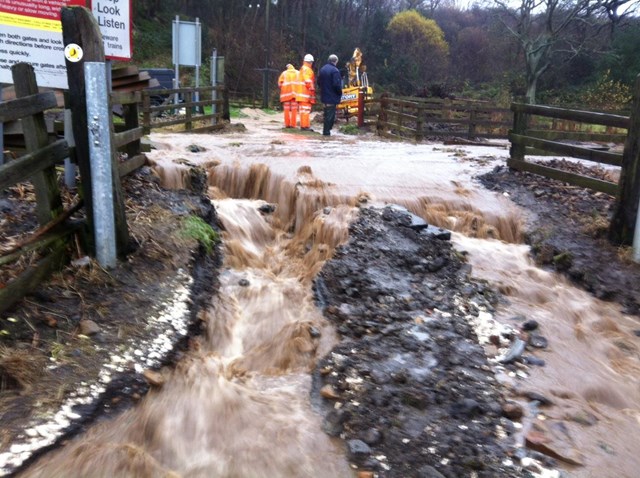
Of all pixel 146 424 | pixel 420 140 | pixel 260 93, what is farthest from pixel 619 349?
pixel 260 93

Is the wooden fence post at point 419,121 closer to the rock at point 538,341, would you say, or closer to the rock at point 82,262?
the rock at point 538,341

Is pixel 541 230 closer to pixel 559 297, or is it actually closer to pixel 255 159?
pixel 559 297

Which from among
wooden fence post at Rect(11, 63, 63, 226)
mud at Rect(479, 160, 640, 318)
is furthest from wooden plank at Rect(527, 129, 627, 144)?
wooden fence post at Rect(11, 63, 63, 226)

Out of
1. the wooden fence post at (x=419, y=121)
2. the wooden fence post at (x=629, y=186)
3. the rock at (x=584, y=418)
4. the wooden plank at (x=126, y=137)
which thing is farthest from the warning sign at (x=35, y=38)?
the wooden fence post at (x=419, y=121)

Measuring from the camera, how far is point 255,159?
9984mm

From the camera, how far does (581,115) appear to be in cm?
804

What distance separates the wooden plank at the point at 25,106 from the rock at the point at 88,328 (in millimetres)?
1450

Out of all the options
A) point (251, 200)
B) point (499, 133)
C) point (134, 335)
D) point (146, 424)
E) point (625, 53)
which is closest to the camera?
point (146, 424)

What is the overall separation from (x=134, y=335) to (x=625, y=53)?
33445 millimetres

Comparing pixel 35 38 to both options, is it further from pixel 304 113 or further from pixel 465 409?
pixel 304 113

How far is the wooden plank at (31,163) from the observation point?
4.13 metres

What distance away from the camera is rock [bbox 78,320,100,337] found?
4.34 m

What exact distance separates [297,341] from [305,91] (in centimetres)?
1295

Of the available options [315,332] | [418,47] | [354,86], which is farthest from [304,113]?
[418,47]
